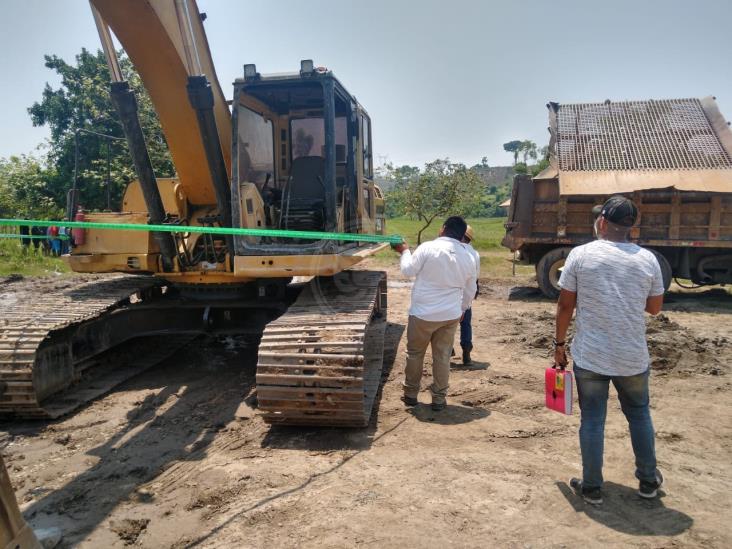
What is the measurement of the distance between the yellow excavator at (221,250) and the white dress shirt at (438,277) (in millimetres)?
490

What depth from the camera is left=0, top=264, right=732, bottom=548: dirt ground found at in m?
2.92

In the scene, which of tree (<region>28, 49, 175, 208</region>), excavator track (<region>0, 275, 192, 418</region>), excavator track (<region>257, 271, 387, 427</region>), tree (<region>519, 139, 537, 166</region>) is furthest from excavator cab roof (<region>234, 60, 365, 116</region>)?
tree (<region>519, 139, 537, 166</region>)

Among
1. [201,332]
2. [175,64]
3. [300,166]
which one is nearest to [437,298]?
[300,166]

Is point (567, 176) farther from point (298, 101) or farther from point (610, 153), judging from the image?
point (298, 101)

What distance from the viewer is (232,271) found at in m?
5.24

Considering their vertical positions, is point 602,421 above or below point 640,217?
below

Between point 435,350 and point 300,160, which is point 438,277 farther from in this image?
point 300,160

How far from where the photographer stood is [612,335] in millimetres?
3166

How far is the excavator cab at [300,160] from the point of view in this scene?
4902 millimetres

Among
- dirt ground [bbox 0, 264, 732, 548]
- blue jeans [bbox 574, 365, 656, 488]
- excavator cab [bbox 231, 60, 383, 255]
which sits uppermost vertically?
excavator cab [bbox 231, 60, 383, 255]

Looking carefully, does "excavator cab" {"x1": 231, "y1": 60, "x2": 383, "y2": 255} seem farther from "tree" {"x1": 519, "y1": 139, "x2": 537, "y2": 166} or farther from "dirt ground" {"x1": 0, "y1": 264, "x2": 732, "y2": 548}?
"tree" {"x1": 519, "y1": 139, "x2": 537, "y2": 166}

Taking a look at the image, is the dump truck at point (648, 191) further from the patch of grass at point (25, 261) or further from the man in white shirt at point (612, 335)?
the patch of grass at point (25, 261)

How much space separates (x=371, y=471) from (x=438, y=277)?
168cm

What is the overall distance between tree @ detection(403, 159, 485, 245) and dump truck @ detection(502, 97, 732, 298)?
9.42 meters
